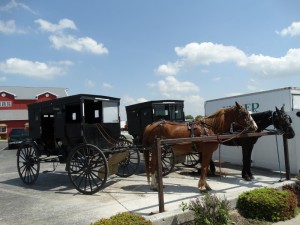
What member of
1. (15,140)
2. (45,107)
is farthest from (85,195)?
(15,140)

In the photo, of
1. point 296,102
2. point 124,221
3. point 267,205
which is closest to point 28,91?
point 296,102

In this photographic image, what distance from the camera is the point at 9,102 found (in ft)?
205

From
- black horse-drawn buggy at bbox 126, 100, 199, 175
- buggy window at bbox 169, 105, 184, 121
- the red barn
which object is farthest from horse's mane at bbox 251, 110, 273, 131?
the red barn

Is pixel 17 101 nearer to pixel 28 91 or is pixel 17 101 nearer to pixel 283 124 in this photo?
pixel 28 91

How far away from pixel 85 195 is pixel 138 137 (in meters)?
5.08

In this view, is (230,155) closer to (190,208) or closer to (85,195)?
(85,195)

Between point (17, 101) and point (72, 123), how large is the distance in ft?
188

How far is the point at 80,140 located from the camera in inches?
387

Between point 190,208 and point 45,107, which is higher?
point 45,107

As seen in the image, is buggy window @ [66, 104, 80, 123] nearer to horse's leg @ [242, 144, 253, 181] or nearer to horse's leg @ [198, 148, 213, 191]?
horse's leg @ [198, 148, 213, 191]

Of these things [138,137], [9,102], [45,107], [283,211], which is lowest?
[283,211]

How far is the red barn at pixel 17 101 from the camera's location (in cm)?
5938

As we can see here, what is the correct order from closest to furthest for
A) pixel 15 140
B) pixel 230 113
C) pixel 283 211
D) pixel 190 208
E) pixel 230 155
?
1. pixel 190 208
2. pixel 283 211
3. pixel 230 113
4. pixel 230 155
5. pixel 15 140

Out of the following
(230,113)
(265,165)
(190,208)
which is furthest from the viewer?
(265,165)
